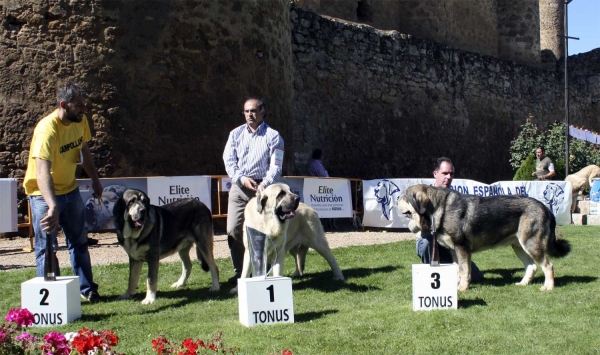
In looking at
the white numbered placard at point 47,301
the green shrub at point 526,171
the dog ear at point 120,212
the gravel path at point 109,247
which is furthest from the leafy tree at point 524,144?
the white numbered placard at point 47,301

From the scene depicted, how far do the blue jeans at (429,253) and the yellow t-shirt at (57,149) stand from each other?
3.28 meters

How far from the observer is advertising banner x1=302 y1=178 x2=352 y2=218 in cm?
1320

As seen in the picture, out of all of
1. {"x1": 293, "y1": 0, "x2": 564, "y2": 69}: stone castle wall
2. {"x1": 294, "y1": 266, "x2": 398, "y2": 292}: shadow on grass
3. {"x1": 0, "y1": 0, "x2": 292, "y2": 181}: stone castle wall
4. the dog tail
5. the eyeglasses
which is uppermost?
{"x1": 293, "y1": 0, "x2": 564, "y2": 69}: stone castle wall

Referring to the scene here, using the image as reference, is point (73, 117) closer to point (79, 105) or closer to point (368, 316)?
point (79, 105)

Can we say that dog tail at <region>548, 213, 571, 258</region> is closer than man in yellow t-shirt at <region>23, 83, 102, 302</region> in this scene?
No

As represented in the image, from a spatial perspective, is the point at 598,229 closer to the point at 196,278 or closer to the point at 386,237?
the point at 386,237

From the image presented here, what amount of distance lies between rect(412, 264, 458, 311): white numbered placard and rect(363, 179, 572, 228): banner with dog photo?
298 inches

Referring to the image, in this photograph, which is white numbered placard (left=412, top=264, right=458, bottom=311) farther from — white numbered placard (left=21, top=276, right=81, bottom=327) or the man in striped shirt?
white numbered placard (left=21, top=276, right=81, bottom=327)

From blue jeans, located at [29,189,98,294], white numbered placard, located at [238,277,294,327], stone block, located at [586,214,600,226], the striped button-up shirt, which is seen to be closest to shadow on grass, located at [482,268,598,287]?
the striped button-up shirt

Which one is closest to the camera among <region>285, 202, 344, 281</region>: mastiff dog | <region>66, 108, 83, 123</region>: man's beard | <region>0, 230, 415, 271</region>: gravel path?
<region>66, 108, 83, 123</region>: man's beard

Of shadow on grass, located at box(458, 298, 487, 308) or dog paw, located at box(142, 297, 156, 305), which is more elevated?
dog paw, located at box(142, 297, 156, 305)

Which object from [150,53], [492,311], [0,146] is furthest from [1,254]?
[492,311]

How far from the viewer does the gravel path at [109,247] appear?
30.1ft

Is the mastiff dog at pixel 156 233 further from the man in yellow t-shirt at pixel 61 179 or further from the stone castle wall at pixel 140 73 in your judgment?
the stone castle wall at pixel 140 73
